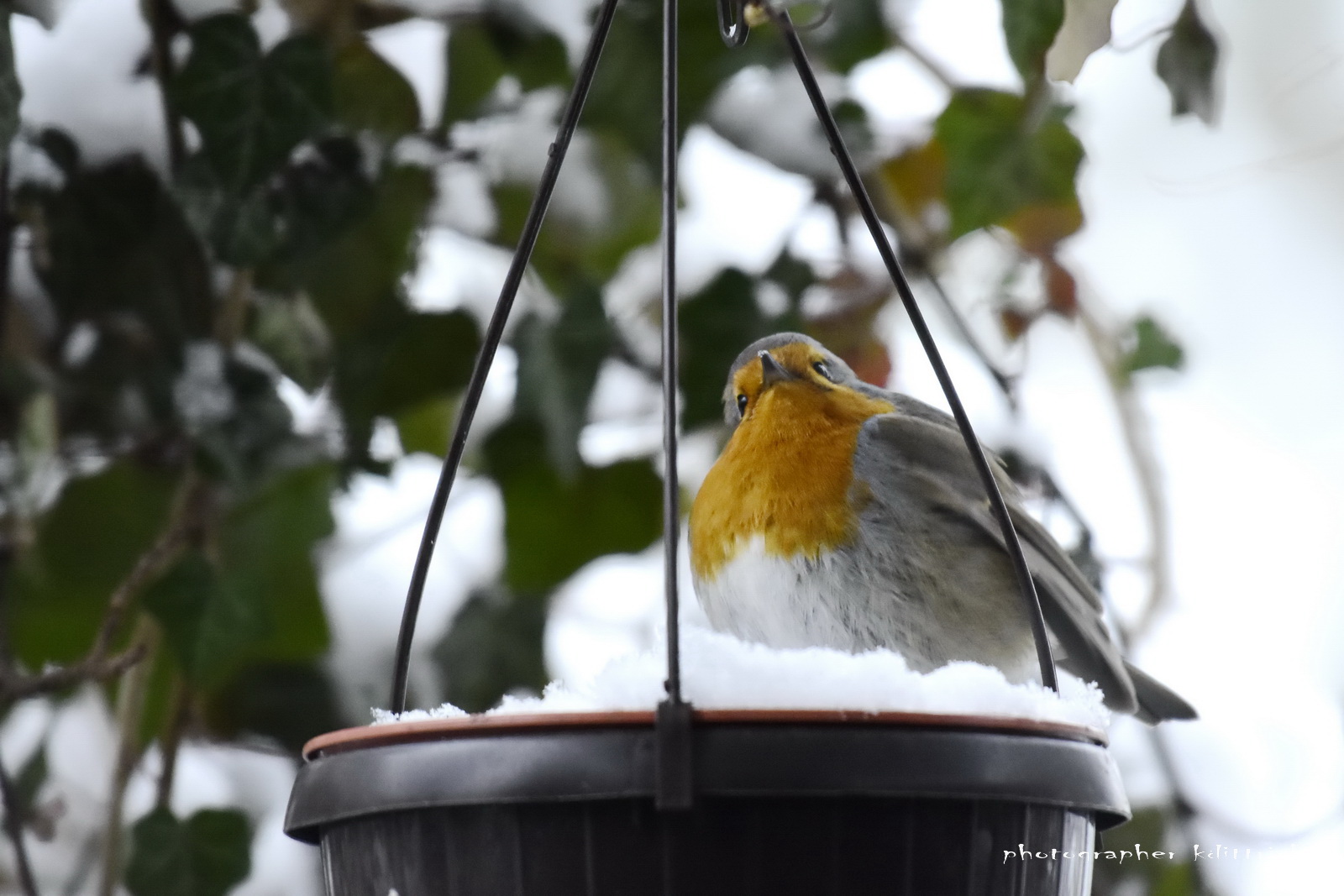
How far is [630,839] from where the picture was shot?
757 millimetres

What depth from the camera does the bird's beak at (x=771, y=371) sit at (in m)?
1.53

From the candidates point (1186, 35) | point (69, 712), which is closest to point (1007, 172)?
point (1186, 35)

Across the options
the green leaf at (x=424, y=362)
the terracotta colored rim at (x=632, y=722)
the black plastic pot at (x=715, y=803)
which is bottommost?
the black plastic pot at (x=715, y=803)

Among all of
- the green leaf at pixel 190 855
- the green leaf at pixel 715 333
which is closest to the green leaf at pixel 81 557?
the green leaf at pixel 190 855

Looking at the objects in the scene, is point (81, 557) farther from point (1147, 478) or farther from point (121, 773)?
point (1147, 478)

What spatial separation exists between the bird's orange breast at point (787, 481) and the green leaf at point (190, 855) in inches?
25.2

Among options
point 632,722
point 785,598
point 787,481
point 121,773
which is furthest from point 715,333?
point 632,722

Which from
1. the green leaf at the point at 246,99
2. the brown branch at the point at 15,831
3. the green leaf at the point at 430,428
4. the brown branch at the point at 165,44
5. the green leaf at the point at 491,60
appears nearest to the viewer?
the brown branch at the point at 15,831

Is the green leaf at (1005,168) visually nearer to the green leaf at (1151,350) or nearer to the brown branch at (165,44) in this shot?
the green leaf at (1151,350)

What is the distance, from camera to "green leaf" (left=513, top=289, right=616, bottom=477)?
1.63 metres

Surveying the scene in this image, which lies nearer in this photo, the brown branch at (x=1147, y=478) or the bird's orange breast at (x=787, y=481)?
the bird's orange breast at (x=787, y=481)

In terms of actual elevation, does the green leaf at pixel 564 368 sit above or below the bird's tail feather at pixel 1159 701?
above

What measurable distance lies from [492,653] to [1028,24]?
990mm

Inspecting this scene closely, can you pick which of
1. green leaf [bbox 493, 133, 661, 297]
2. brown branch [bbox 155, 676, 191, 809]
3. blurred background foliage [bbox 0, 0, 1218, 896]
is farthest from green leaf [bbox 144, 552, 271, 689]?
green leaf [bbox 493, 133, 661, 297]
